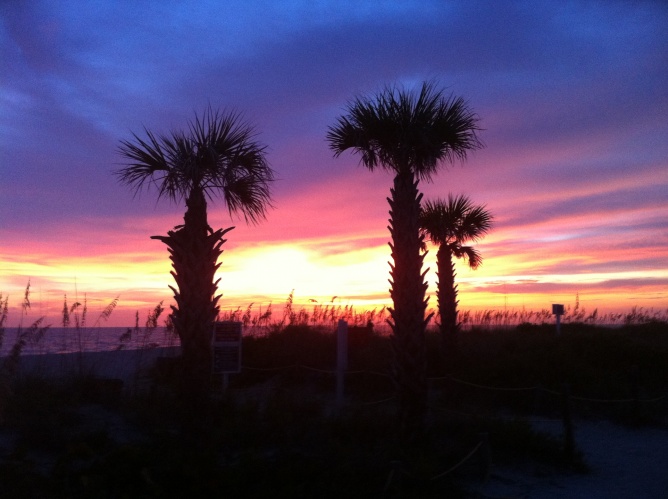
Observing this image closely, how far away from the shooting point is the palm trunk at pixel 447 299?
65.9 ft

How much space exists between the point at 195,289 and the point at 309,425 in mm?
3097

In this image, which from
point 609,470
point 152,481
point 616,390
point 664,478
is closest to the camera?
point 152,481

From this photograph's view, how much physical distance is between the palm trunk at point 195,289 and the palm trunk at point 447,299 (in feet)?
37.9

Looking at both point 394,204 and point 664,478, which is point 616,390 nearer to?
point 664,478

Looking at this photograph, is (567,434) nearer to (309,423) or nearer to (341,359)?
(309,423)

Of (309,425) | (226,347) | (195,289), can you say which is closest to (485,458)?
(309,425)

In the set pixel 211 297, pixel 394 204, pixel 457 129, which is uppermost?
pixel 457 129

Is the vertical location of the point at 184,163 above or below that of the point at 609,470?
above

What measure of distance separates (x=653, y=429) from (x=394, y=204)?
8633 millimetres

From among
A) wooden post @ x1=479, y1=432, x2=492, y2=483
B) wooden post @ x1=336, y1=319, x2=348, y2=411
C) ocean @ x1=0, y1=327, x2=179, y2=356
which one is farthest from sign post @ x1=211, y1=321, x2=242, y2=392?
wooden post @ x1=479, y1=432, x2=492, y2=483

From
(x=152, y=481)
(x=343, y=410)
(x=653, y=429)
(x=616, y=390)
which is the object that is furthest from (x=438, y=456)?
(x=616, y=390)

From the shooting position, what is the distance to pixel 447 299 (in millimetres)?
20828

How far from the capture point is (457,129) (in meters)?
10.5

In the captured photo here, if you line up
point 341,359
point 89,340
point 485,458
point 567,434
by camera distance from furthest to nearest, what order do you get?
point 89,340, point 341,359, point 567,434, point 485,458
